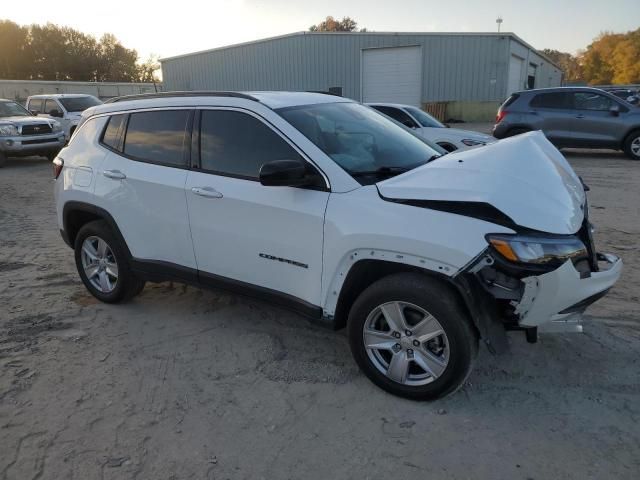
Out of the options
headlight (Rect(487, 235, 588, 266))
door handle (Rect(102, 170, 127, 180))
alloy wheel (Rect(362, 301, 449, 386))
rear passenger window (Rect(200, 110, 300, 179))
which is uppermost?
rear passenger window (Rect(200, 110, 300, 179))

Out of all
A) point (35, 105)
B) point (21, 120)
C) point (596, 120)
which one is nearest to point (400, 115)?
point (596, 120)

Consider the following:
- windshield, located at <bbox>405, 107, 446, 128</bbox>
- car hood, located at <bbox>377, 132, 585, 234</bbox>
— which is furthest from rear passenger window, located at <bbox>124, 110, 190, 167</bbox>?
windshield, located at <bbox>405, 107, 446, 128</bbox>

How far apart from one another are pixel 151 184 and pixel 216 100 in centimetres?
83

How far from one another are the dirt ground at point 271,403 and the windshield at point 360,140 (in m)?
1.36

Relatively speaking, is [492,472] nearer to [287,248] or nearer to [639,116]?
[287,248]

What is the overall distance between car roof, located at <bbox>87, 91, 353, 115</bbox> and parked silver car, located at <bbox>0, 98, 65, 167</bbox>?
1170 cm

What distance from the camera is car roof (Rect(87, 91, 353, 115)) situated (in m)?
3.66

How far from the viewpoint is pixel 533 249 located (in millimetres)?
2666

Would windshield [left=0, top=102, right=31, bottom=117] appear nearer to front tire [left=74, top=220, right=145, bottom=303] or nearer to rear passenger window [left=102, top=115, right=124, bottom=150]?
front tire [left=74, top=220, right=145, bottom=303]

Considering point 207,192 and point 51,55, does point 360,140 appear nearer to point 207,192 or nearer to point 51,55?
point 207,192

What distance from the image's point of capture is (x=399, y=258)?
9.43 feet

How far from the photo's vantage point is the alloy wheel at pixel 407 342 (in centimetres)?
294

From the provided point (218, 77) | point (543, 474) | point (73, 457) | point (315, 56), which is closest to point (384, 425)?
point (543, 474)

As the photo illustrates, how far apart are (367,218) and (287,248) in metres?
0.63
